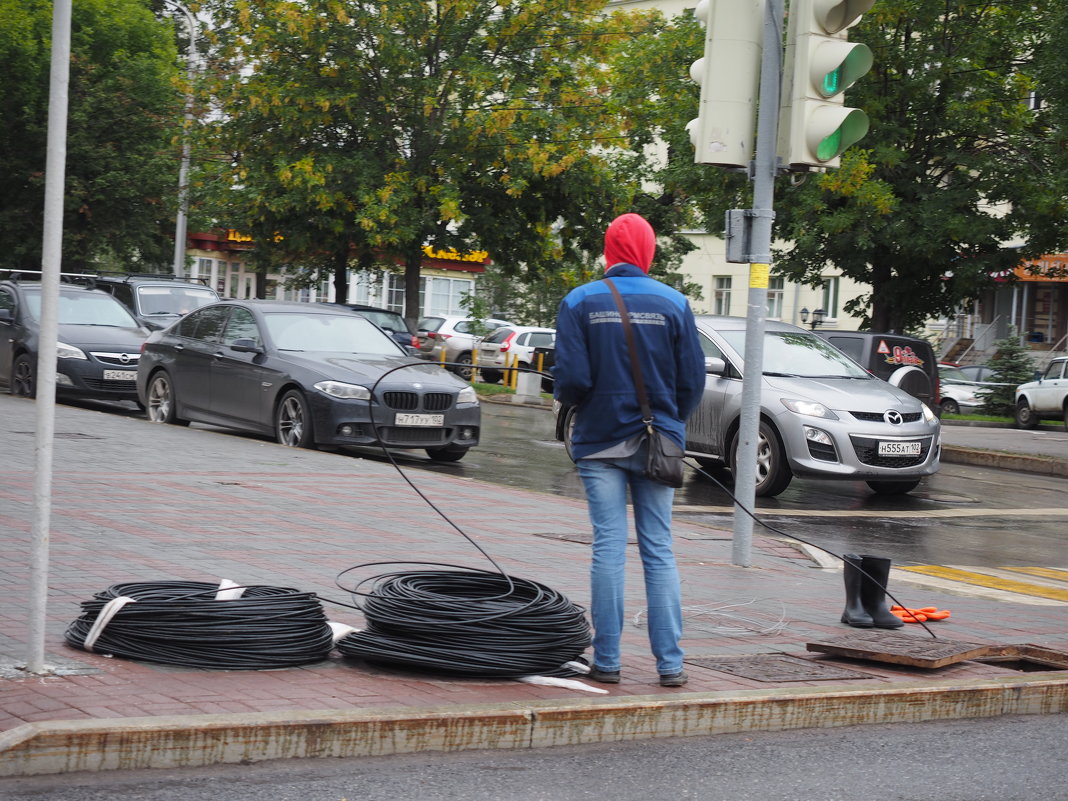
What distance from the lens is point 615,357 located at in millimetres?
5523

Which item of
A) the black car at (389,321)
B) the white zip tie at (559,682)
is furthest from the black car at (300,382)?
the black car at (389,321)

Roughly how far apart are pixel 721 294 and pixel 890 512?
56043 millimetres

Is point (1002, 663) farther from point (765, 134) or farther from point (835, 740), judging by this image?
point (765, 134)

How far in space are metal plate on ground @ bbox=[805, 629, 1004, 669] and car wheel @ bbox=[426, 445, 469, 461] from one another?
28.5 feet

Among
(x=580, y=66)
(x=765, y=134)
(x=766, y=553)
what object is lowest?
(x=766, y=553)

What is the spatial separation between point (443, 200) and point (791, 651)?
2677 centimetres

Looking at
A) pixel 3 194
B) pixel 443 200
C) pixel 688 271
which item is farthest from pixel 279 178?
pixel 688 271

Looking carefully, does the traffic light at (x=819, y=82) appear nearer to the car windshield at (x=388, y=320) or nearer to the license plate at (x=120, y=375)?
the license plate at (x=120, y=375)

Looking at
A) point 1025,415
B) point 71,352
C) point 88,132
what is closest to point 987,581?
point 71,352

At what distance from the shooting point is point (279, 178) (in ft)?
105

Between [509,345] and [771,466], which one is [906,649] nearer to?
[771,466]

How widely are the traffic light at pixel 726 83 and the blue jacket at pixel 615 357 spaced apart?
359 centimetres

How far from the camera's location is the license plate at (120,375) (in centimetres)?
1930

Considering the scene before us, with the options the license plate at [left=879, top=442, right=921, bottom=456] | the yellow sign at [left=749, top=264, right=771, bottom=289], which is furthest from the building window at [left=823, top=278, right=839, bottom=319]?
the yellow sign at [left=749, top=264, right=771, bottom=289]
